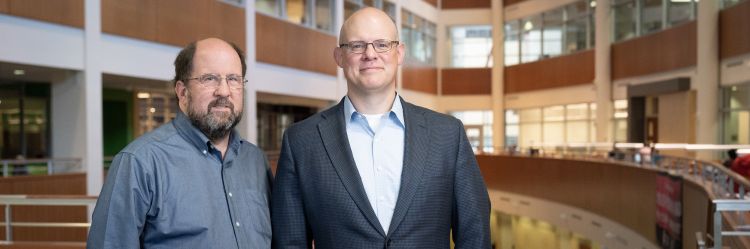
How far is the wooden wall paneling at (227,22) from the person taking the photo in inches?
682

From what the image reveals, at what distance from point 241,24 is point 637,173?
32.4 feet

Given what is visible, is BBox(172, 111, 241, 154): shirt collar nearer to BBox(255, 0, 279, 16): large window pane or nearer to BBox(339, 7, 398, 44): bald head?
BBox(339, 7, 398, 44): bald head

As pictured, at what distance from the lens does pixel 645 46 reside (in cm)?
2320

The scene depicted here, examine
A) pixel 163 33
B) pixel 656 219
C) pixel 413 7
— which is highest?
pixel 413 7

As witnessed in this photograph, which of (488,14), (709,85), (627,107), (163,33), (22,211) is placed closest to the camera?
(22,211)

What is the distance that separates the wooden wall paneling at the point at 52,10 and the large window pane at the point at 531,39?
22467 millimetres

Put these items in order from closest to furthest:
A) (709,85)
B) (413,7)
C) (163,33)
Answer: (163,33) < (709,85) < (413,7)

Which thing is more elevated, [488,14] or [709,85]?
[488,14]

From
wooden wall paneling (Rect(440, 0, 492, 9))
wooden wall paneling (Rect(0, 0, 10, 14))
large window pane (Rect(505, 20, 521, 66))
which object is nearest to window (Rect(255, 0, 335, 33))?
wooden wall paneling (Rect(0, 0, 10, 14))

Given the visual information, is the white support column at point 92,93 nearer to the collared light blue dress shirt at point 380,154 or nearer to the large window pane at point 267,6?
Result: the large window pane at point 267,6

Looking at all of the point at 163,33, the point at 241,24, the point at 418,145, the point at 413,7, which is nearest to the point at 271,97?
the point at 241,24

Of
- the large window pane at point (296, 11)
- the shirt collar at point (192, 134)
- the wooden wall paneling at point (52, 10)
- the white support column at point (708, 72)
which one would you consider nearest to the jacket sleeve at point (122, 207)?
the shirt collar at point (192, 134)

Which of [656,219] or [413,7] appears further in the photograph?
[413,7]

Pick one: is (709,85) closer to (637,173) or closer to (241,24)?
(637,173)
